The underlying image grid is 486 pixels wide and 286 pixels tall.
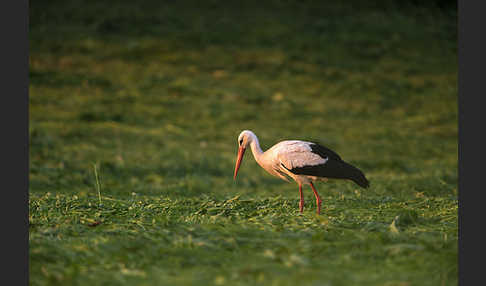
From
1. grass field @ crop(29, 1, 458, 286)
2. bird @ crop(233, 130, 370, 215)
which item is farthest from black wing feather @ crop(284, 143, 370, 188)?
grass field @ crop(29, 1, 458, 286)

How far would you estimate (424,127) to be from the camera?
75.9 ft

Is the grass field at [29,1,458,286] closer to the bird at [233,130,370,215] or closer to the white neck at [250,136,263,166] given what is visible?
Answer: the bird at [233,130,370,215]

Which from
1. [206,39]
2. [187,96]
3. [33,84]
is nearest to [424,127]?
[187,96]

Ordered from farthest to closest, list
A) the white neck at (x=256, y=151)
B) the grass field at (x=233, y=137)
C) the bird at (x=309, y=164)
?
the white neck at (x=256, y=151), the bird at (x=309, y=164), the grass field at (x=233, y=137)

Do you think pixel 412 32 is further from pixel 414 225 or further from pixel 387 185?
pixel 414 225

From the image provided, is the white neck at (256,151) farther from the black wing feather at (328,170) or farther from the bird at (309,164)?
the black wing feather at (328,170)

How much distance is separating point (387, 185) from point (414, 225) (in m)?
5.74

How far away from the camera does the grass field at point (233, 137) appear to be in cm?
587

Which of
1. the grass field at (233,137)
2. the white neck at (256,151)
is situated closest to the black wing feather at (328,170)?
the grass field at (233,137)

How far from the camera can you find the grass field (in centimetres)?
587

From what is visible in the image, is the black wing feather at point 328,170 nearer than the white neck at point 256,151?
Yes

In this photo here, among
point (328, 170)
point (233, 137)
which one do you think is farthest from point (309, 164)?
point (233, 137)

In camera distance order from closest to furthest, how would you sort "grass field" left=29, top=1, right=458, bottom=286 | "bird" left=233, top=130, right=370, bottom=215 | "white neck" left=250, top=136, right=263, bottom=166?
1. "grass field" left=29, top=1, right=458, bottom=286
2. "bird" left=233, top=130, right=370, bottom=215
3. "white neck" left=250, top=136, right=263, bottom=166

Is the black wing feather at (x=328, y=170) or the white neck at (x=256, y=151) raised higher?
the white neck at (x=256, y=151)
